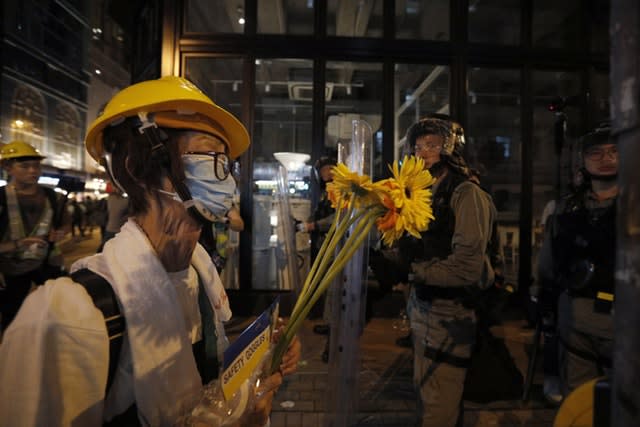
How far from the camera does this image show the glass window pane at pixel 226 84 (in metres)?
5.79

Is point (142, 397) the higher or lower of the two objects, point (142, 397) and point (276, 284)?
the higher

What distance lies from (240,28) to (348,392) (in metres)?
5.55

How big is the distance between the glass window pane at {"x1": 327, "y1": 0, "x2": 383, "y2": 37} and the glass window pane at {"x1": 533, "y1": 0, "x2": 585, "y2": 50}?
2545 millimetres

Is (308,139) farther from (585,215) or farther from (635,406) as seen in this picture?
(635,406)

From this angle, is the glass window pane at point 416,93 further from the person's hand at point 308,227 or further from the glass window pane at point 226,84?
the glass window pane at point 226,84

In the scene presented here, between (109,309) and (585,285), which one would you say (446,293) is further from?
(109,309)

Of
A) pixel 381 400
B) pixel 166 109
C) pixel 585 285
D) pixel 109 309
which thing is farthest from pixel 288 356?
pixel 381 400

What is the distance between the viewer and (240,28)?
570 centimetres

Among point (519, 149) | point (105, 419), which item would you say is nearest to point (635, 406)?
point (105, 419)

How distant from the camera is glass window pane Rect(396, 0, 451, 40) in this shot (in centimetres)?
584

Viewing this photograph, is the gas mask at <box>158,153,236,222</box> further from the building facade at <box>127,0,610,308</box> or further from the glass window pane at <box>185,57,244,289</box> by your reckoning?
the glass window pane at <box>185,57,244,289</box>

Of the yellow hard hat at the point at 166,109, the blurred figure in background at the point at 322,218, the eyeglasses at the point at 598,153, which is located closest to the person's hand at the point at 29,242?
the blurred figure in background at the point at 322,218

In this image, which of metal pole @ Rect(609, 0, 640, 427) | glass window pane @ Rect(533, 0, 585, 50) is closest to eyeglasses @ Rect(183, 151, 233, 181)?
metal pole @ Rect(609, 0, 640, 427)

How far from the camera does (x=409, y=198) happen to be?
127 cm
